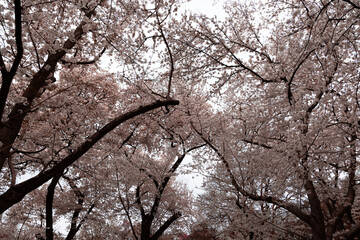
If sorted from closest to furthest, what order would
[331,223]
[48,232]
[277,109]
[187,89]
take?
[331,223] → [277,109] → [48,232] → [187,89]

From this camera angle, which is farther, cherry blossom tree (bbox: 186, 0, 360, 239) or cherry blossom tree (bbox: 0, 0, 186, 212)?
cherry blossom tree (bbox: 186, 0, 360, 239)

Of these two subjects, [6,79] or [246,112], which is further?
[246,112]

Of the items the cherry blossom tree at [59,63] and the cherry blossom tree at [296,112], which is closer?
the cherry blossom tree at [59,63]

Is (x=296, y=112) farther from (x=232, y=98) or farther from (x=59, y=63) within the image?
(x=59, y=63)

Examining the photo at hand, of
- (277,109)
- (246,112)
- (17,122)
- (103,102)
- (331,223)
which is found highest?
(103,102)

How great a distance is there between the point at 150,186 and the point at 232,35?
28.8 feet

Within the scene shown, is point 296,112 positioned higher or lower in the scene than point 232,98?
lower

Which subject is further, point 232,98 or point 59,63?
point 232,98

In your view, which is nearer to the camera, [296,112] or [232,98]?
[296,112]

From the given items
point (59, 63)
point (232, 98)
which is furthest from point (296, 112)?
point (59, 63)

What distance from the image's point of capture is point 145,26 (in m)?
4.42

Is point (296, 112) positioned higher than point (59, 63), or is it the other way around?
point (59, 63)

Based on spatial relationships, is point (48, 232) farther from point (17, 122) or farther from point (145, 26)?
point (145, 26)

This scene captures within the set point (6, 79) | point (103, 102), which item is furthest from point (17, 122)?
point (103, 102)
